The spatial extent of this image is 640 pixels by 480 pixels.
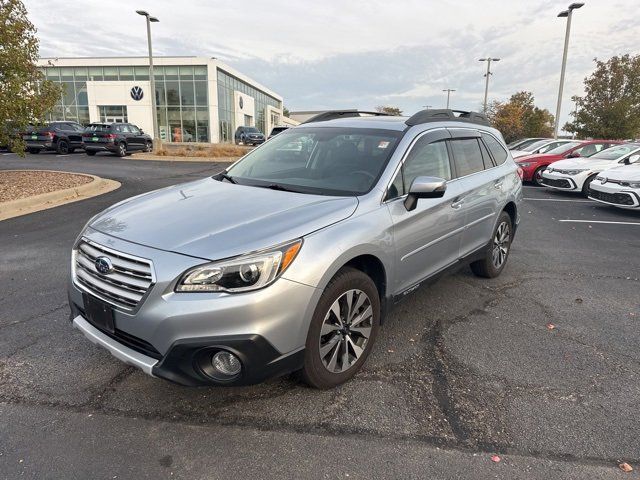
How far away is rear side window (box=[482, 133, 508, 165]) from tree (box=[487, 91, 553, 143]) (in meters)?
38.6

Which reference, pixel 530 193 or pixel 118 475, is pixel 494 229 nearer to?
pixel 118 475

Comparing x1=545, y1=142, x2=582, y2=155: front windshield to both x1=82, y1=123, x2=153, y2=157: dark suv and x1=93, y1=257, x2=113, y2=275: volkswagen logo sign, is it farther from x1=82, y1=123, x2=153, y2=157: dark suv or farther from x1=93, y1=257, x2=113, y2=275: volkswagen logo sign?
x1=82, y1=123, x2=153, y2=157: dark suv

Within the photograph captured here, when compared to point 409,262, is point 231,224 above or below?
above

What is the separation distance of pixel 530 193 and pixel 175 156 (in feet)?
58.5

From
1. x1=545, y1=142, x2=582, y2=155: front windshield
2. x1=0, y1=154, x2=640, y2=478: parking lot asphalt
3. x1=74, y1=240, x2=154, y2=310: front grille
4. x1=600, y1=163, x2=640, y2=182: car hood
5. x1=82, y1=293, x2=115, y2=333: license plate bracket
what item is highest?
x1=545, y1=142, x2=582, y2=155: front windshield

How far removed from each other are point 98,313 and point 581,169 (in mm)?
12742

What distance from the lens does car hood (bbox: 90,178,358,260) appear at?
2.60m

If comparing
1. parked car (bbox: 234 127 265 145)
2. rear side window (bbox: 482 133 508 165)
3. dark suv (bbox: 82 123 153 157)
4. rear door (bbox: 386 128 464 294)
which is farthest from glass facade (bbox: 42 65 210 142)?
rear door (bbox: 386 128 464 294)

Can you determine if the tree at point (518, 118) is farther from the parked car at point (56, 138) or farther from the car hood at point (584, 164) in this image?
the parked car at point (56, 138)

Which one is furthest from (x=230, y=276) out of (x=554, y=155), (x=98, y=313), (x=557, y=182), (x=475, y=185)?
(x=554, y=155)

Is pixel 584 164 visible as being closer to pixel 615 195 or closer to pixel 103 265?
pixel 615 195

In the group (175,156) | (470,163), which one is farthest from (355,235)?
(175,156)

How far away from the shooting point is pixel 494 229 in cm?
507

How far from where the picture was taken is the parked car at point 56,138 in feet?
71.6
